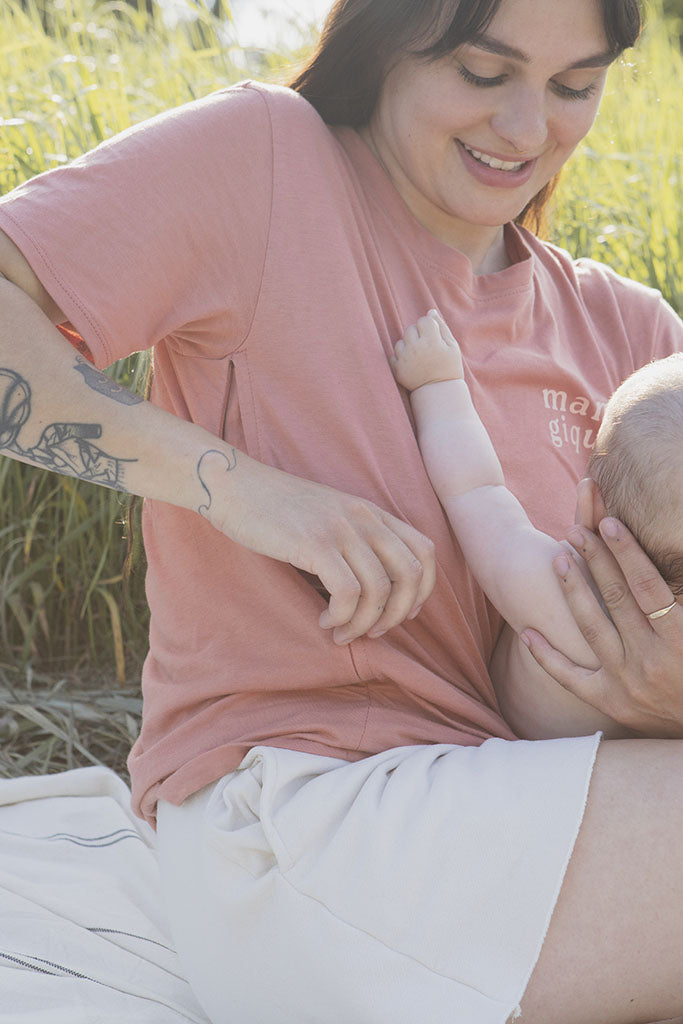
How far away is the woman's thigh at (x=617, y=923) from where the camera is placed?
1491mm

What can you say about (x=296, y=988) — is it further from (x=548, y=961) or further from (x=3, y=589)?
(x=3, y=589)

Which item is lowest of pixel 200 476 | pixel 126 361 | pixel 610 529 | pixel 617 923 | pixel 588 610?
pixel 617 923

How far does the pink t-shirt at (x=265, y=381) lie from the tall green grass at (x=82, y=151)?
30.2 inches

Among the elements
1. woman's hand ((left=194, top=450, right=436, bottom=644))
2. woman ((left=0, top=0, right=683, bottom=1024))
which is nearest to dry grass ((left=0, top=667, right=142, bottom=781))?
woman ((left=0, top=0, right=683, bottom=1024))

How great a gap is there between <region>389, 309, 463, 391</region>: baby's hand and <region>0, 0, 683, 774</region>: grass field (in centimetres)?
78

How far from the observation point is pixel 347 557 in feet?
5.31

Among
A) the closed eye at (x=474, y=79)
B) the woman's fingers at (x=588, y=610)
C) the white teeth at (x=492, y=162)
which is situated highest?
the closed eye at (x=474, y=79)

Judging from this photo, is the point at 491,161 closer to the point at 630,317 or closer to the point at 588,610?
the point at 630,317

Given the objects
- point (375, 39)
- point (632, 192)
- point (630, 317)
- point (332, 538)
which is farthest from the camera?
point (632, 192)

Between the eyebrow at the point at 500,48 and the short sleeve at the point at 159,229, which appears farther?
the eyebrow at the point at 500,48

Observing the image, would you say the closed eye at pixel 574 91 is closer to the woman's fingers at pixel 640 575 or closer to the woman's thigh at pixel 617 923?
the woman's fingers at pixel 640 575

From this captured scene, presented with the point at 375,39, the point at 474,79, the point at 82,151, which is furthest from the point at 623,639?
the point at 82,151

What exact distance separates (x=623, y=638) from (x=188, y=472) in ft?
2.16

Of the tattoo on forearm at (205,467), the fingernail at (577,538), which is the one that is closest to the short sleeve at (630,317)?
the fingernail at (577,538)
